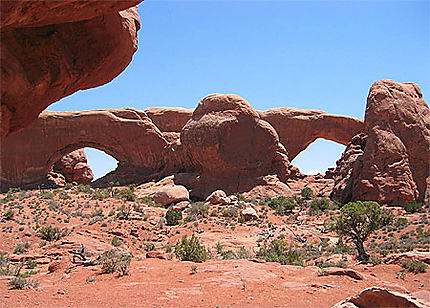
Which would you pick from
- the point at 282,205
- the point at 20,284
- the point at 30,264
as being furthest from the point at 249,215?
the point at 20,284

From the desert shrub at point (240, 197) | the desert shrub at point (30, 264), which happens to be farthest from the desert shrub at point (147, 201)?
the desert shrub at point (30, 264)

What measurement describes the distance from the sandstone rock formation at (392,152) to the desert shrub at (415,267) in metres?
10.5

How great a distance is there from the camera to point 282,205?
70.8 ft

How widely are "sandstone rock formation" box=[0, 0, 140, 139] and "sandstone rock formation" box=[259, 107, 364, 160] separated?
33870mm

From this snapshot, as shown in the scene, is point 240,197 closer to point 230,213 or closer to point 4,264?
point 230,213

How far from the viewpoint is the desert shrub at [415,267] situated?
973 cm

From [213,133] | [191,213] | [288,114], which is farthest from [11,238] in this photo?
[288,114]

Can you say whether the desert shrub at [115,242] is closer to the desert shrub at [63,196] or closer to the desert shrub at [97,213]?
the desert shrub at [97,213]

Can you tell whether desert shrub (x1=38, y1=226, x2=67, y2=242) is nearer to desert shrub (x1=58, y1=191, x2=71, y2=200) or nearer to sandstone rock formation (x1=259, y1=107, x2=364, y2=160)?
desert shrub (x1=58, y1=191, x2=71, y2=200)

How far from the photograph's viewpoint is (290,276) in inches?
351

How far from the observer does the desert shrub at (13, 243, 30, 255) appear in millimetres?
13422

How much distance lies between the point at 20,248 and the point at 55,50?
10.4 meters

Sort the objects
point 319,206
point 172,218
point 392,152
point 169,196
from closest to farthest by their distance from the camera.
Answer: point 172,218, point 392,152, point 319,206, point 169,196

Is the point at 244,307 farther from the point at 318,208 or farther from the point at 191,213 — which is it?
the point at 318,208
